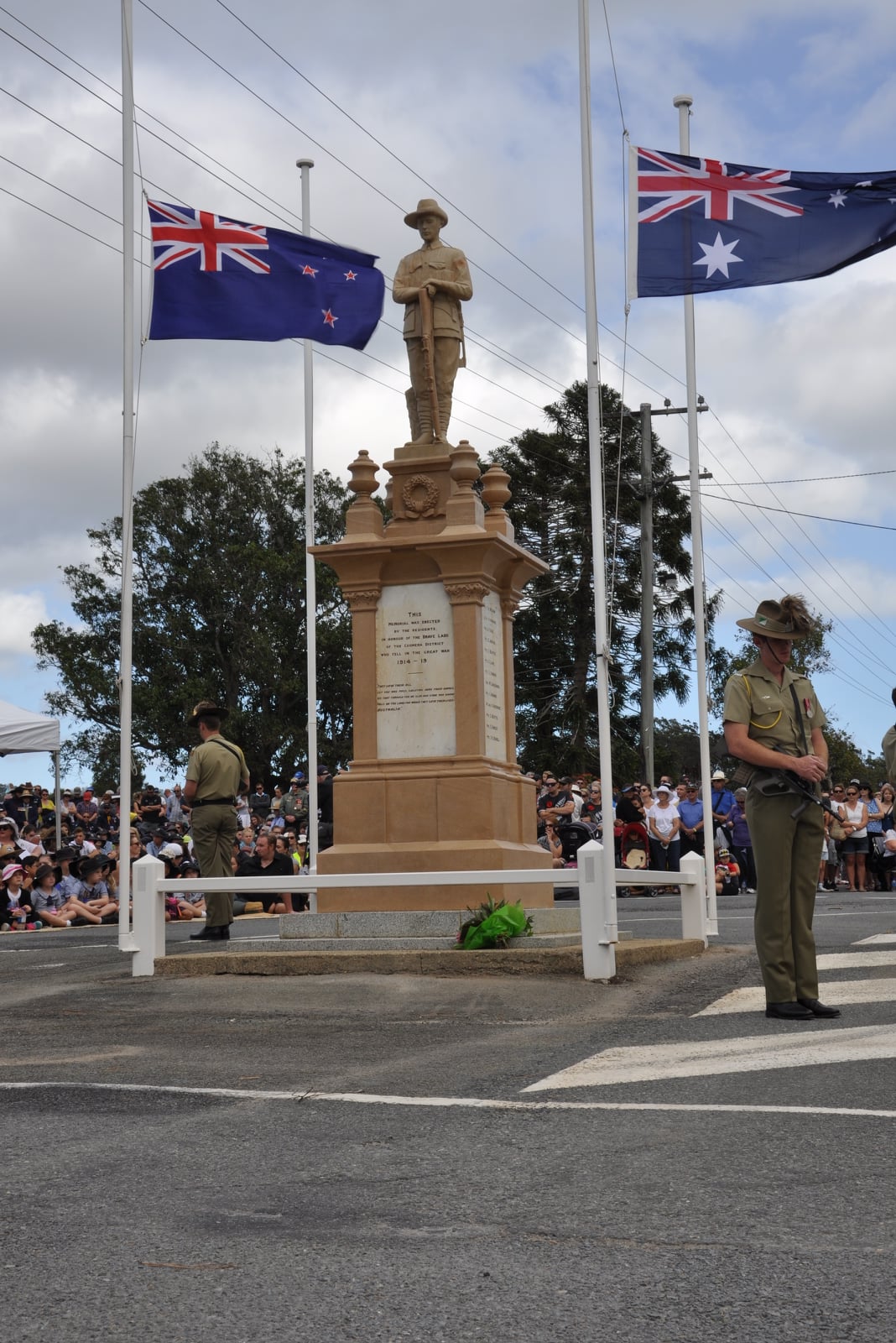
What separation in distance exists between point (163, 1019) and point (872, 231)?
30.3 feet

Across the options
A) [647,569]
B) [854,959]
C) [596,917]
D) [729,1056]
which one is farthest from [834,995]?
[647,569]

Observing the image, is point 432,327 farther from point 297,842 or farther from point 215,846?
point 297,842

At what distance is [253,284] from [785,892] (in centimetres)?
1032

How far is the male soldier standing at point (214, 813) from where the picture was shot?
14.8 meters

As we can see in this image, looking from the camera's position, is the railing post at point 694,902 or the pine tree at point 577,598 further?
the pine tree at point 577,598

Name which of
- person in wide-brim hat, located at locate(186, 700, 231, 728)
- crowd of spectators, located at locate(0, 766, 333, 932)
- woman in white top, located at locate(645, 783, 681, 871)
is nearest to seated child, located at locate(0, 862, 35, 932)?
crowd of spectators, located at locate(0, 766, 333, 932)

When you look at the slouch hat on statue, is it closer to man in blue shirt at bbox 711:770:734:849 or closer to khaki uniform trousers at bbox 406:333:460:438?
khaki uniform trousers at bbox 406:333:460:438

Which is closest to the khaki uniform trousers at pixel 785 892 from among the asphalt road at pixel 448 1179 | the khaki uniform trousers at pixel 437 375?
the asphalt road at pixel 448 1179

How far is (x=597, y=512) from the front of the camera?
472 inches

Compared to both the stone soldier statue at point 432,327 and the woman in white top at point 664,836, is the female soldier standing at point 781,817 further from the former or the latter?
the woman in white top at point 664,836

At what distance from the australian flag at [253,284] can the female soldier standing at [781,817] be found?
9.14 m

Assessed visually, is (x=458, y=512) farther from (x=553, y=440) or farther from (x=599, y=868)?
(x=553, y=440)

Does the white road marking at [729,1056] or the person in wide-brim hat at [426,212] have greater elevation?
the person in wide-brim hat at [426,212]

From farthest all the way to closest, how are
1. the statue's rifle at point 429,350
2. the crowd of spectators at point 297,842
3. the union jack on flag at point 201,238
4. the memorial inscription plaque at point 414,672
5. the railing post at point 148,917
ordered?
1. the crowd of spectators at point 297,842
2. the union jack on flag at point 201,238
3. the statue's rifle at point 429,350
4. the memorial inscription plaque at point 414,672
5. the railing post at point 148,917
